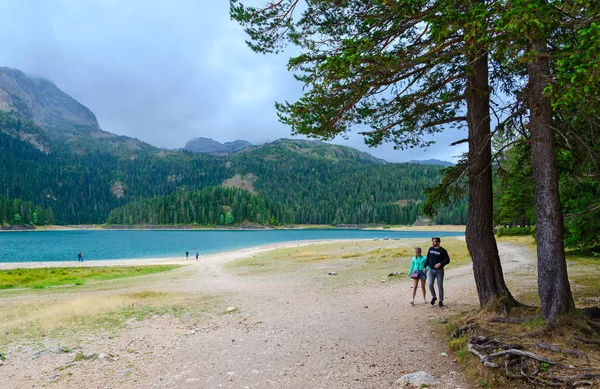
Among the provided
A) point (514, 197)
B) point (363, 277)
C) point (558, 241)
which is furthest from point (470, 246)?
point (514, 197)

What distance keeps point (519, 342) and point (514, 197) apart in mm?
41851

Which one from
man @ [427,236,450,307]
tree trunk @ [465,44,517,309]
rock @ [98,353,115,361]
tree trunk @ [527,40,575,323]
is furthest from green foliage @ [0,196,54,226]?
tree trunk @ [527,40,575,323]

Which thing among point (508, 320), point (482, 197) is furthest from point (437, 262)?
point (508, 320)

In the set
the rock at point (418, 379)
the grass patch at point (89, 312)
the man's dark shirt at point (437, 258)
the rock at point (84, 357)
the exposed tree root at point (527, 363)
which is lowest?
the grass patch at point (89, 312)

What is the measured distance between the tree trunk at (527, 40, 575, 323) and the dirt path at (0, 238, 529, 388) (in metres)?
2.38

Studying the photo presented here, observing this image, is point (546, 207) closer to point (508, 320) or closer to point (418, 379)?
point (508, 320)

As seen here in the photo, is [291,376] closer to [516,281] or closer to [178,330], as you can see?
[178,330]

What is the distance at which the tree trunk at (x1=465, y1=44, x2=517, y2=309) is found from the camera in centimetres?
864

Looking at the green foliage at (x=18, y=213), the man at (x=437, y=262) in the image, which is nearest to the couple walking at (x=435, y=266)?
the man at (x=437, y=262)

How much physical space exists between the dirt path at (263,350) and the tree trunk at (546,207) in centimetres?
238

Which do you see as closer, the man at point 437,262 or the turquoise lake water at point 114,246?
the man at point 437,262

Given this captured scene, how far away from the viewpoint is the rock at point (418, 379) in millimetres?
5914

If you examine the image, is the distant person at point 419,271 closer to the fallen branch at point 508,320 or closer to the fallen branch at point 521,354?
the fallen branch at point 508,320

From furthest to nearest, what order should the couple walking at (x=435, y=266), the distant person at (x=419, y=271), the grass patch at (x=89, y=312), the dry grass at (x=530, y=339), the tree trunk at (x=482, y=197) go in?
the distant person at (x=419, y=271)
the couple walking at (x=435, y=266)
the grass patch at (x=89, y=312)
the tree trunk at (x=482, y=197)
the dry grass at (x=530, y=339)
